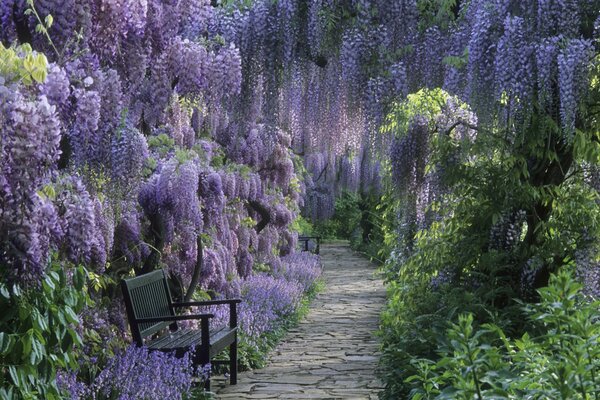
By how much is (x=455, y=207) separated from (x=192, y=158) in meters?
2.10

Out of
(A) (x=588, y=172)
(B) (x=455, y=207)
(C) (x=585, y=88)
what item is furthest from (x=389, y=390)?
(C) (x=585, y=88)

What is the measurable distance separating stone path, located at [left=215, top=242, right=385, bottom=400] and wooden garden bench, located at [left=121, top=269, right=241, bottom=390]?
40 cm

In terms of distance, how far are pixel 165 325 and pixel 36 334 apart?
2.91 m

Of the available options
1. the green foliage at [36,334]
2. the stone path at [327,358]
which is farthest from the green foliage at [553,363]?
the stone path at [327,358]

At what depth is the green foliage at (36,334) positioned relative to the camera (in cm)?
396

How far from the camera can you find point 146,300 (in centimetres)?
667

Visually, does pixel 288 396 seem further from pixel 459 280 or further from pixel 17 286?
pixel 17 286

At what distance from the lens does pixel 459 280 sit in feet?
21.4

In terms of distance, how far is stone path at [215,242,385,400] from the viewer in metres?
6.84

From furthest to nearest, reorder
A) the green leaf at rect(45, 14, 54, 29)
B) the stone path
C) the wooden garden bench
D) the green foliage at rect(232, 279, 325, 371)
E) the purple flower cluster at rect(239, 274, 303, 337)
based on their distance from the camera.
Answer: the purple flower cluster at rect(239, 274, 303, 337) → the green foliage at rect(232, 279, 325, 371) → the stone path → the wooden garden bench → the green leaf at rect(45, 14, 54, 29)

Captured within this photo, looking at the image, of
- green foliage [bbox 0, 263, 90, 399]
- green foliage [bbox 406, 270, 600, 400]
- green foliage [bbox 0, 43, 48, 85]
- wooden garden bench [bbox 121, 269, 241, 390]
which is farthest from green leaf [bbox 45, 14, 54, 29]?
wooden garden bench [bbox 121, 269, 241, 390]

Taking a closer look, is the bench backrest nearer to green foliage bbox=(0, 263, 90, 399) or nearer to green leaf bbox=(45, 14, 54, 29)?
green foliage bbox=(0, 263, 90, 399)

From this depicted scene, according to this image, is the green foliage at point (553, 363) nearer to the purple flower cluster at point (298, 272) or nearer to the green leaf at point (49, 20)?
the green leaf at point (49, 20)

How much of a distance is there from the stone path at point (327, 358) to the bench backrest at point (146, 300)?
0.77 meters
